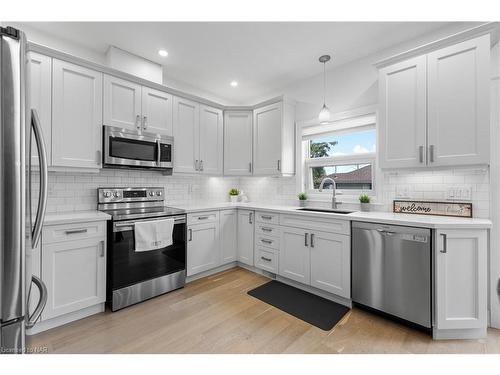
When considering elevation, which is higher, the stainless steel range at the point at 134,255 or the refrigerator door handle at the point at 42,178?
the refrigerator door handle at the point at 42,178

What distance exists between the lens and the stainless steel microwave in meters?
2.49

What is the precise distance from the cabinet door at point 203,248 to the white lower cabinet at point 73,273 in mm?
939

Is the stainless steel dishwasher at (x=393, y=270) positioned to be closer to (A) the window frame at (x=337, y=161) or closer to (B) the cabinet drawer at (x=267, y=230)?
(A) the window frame at (x=337, y=161)

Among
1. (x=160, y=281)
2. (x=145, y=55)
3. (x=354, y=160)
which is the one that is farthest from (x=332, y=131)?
(x=160, y=281)

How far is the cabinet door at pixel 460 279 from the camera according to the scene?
180cm

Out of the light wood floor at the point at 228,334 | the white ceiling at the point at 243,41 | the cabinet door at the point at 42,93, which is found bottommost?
the light wood floor at the point at 228,334

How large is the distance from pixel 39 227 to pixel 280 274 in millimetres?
2395

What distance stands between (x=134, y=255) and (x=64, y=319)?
2.35ft

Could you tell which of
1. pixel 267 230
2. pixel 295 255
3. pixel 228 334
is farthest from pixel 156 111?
pixel 228 334

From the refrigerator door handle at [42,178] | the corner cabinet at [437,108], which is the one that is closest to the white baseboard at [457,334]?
the corner cabinet at [437,108]

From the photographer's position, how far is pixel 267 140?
3.47m

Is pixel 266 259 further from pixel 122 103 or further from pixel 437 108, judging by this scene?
pixel 122 103

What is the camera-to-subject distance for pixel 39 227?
113 centimetres

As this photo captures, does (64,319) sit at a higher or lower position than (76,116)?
lower
